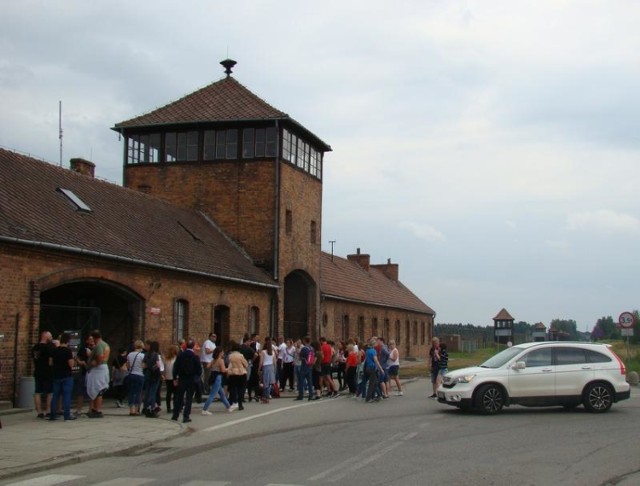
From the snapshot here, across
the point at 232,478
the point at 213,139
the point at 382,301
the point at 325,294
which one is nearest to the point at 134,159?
the point at 213,139

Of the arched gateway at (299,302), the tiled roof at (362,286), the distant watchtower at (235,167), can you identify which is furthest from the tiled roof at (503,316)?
the distant watchtower at (235,167)

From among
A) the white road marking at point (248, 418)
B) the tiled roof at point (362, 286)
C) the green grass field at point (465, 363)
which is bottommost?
the white road marking at point (248, 418)

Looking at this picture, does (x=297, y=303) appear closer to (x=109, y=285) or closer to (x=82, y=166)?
(x=82, y=166)

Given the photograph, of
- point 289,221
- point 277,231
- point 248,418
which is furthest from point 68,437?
point 289,221

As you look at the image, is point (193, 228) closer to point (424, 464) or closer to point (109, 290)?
point (109, 290)

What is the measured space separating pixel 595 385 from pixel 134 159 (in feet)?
76.1

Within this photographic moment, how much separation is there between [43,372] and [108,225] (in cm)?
828

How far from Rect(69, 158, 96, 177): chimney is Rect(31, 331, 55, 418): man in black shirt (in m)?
13.0

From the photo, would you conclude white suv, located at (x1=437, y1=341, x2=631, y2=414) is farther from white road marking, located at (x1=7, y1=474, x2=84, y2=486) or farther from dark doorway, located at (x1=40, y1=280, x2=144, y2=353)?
dark doorway, located at (x1=40, y1=280, x2=144, y2=353)

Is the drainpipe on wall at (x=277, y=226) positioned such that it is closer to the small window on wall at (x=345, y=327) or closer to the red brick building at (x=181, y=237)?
the red brick building at (x=181, y=237)

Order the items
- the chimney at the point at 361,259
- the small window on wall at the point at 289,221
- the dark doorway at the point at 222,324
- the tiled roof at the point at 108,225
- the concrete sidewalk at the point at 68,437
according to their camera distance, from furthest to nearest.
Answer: the chimney at the point at 361,259 < the small window on wall at the point at 289,221 < the dark doorway at the point at 222,324 < the tiled roof at the point at 108,225 < the concrete sidewalk at the point at 68,437

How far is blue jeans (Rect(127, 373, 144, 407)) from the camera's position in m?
16.6

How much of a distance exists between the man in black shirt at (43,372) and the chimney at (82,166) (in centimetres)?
1301

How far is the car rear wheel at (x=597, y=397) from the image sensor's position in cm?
1658
